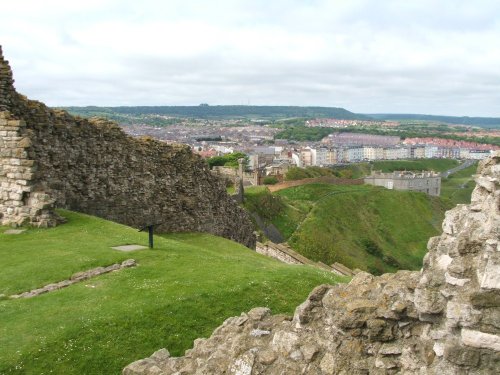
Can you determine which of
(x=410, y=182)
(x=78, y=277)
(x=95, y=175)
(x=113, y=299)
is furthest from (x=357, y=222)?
(x=113, y=299)

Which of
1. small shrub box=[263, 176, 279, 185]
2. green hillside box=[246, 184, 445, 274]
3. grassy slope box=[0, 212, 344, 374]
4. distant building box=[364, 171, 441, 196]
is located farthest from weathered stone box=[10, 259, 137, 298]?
distant building box=[364, 171, 441, 196]

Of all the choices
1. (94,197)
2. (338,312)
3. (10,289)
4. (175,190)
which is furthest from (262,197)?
(338,312)

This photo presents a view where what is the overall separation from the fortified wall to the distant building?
→ 5056 inches

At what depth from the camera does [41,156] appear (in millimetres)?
21625

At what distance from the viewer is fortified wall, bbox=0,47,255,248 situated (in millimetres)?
19578

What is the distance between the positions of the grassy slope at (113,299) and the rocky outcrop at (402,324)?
8.04ft

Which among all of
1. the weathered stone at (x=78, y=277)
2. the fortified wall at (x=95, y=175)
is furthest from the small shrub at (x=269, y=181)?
the weathered stone at (x=78, y=277)

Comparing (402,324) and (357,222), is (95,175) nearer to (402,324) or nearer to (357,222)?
(402,324)

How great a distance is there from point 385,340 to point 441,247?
1.62m

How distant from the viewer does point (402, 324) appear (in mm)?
7449

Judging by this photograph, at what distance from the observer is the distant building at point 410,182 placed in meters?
156

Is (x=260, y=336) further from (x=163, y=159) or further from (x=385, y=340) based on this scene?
(x=163, y=159)

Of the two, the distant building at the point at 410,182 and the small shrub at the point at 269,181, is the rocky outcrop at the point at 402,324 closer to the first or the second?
the small shrub at the point at 269,181

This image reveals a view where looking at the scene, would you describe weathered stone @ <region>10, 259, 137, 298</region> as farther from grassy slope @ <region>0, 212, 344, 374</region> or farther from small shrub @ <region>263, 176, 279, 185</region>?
small shrub @ <region>263, 176, 279, 185</region>
